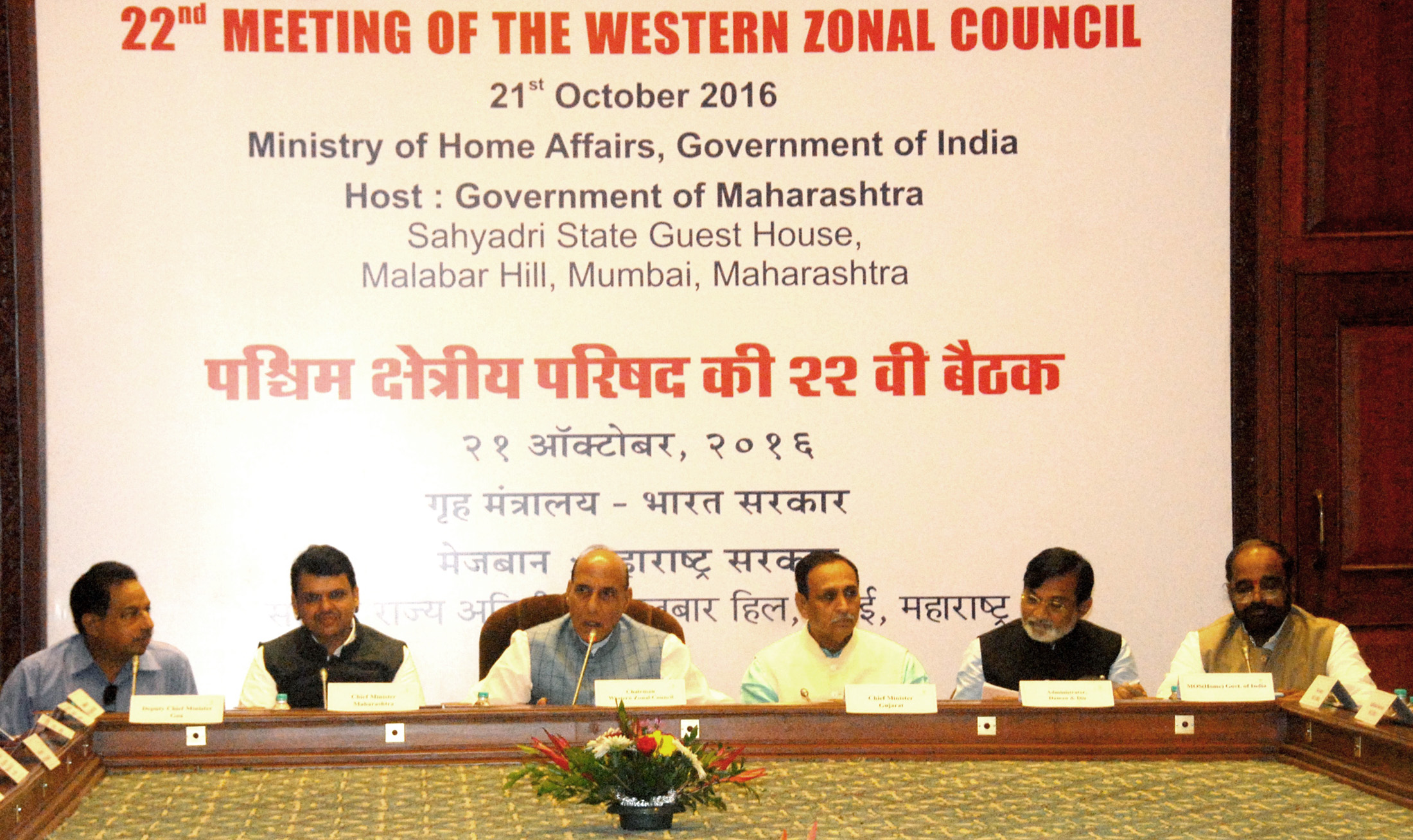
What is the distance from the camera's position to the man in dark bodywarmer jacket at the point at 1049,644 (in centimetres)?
398

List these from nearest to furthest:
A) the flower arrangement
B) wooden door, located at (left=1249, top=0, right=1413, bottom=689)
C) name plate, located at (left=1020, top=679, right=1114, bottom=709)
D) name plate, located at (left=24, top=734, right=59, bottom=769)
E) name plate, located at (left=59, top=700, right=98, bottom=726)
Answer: the flower arrangement < name plate, located at (left=24, top=734, right=59, bottom=769) < name plate, located at (left=59, top=700, right=98, bottom=726) < name plate, located at (left=1020, top=679, right=1114, bottom=709) < wooden door, located at (left=1249, top=0, right=1413, bottom=689)

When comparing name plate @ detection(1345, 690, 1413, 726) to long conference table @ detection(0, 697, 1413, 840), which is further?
long conference table @ detection(0, 697, 1413, 840)

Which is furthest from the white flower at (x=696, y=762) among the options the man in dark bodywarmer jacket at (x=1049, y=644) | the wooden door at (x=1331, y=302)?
the wooden door at (x=1331, y=302)

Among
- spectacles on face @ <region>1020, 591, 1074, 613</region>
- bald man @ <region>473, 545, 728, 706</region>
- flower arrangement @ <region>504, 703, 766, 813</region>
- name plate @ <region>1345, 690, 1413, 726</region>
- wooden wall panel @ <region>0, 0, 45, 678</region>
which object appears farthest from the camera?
wooden wall panel @ <region>0, 0, 45, 678</region>

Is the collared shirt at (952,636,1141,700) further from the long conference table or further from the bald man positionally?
the long conference table

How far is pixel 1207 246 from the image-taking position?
4.74 m

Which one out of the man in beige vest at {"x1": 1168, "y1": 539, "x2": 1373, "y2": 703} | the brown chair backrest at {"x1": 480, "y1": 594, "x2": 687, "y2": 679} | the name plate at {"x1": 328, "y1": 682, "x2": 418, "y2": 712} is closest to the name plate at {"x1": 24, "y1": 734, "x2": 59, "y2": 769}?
the name plate at {"x1": 328, "y1": 682, "x2": 418, "y2": 712}

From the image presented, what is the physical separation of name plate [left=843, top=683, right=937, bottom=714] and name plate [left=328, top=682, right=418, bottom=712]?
950 millimetres

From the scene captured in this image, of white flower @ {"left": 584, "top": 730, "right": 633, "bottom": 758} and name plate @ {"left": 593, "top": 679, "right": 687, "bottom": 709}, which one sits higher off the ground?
white flower @ {"left": 584, "top": 730, "right": 633, "bottom": 758}

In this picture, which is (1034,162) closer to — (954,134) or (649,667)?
(954,134)

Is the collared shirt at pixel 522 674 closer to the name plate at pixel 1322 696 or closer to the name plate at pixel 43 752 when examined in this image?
the name plate at pixel 43 752

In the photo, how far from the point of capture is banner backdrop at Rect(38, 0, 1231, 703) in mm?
4613

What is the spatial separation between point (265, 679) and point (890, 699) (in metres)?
1.68

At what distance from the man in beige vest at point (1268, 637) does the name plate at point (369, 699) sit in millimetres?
2065
